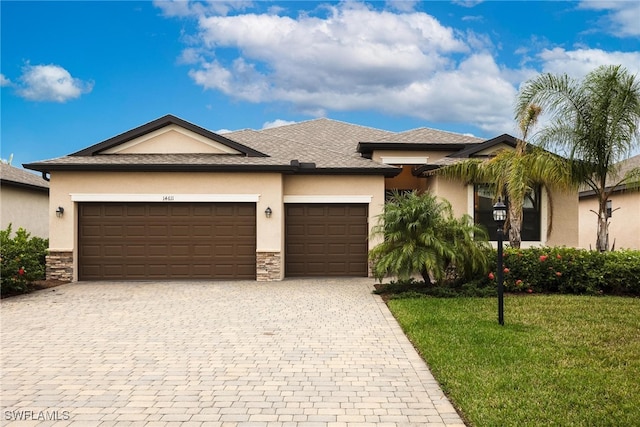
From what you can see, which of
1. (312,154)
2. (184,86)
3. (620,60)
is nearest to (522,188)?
(620,60)

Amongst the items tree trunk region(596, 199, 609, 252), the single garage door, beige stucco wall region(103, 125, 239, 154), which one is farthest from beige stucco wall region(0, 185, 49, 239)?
tree trunk region(596, 199, 609, 252)

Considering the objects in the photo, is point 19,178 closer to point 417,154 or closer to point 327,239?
point 327,239

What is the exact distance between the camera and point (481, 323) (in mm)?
8445

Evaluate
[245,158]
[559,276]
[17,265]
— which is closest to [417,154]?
[245,158]

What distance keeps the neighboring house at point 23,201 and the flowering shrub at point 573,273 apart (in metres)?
17.6

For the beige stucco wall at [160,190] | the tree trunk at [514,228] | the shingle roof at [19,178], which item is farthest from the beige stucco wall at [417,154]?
the shingle roof at [19,178]

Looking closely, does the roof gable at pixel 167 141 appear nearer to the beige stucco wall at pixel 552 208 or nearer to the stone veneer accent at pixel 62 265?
the stone veneer accent at pixel 62 265

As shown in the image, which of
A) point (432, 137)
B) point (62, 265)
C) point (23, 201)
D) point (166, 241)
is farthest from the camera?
point (23, 201)

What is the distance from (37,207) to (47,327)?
14.7 meters

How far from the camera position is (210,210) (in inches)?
579

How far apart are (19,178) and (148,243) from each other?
9350mm

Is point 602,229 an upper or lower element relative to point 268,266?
upper

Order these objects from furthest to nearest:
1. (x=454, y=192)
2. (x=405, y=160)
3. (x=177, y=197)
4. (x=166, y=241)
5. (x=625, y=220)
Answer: (x=625, y=220), (x=405, y=160), (x=454, y=192), (x=166, y=241), (x=177, y=197)

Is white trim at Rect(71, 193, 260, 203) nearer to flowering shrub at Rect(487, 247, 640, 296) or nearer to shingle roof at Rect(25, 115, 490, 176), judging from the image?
shingle roof at Rect(25, 115, 490, 176)
